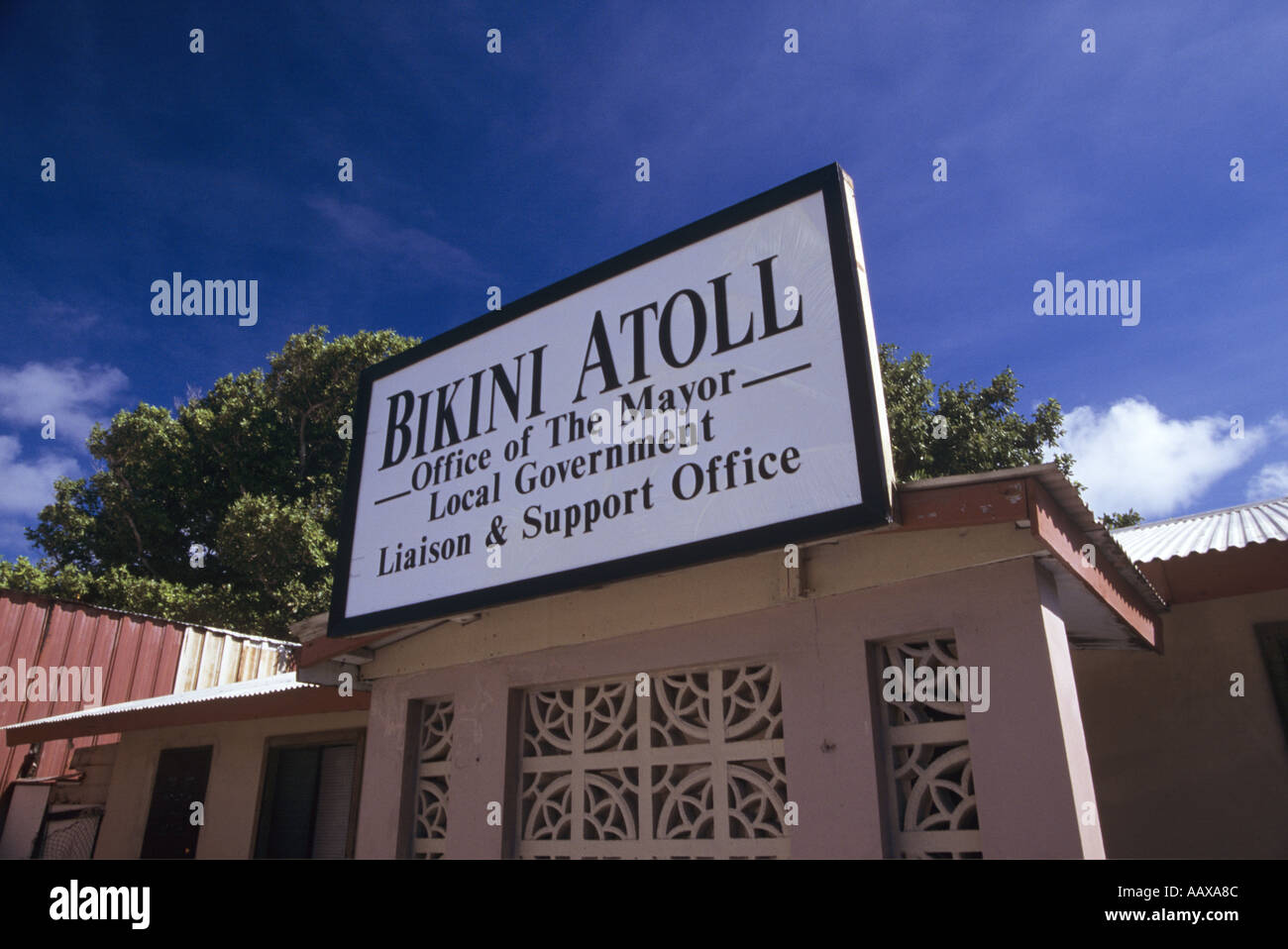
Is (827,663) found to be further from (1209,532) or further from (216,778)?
(216,778)

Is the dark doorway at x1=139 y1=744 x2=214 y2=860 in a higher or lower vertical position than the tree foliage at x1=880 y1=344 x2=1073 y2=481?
lower

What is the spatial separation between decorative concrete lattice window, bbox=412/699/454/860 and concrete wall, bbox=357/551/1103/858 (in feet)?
0.37

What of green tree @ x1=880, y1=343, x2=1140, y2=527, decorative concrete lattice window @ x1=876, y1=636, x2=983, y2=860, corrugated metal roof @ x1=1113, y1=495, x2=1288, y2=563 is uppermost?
green tree @ x1=880, y1=343, x2=1140, y2=527

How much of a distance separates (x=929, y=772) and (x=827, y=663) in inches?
27.5

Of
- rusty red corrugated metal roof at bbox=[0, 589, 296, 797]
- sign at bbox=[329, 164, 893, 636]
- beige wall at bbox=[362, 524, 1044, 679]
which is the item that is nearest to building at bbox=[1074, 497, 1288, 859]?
beige wall at bbox=[362, 524, 1044, 679]

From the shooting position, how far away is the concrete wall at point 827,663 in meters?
3.79

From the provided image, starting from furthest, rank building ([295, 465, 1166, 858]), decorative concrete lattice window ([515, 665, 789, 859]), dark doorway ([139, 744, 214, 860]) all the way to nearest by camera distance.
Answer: dark doorway ([139, 744, 214, 860])
decorative concrete lattice window ([515, 665, 789, 859])
building ([295, 465, 1166, 858])

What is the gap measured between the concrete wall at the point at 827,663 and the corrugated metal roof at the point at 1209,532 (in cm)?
Answer: 222

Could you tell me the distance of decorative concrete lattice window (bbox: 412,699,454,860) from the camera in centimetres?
586

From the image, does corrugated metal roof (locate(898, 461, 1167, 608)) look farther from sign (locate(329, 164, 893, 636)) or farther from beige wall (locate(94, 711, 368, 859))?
beige wall (locate(94, 711, 368, 859))

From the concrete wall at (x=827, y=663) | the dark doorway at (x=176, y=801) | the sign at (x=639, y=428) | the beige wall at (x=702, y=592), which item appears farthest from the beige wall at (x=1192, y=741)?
the dark doorway at (x=176, y=801)

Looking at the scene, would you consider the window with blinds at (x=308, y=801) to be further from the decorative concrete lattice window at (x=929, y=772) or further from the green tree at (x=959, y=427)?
the green tree at (x=959, y=427)
